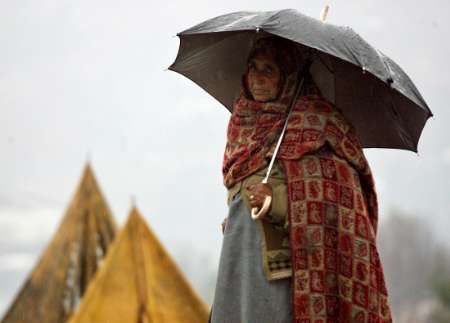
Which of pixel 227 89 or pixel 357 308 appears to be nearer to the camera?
pixel 357 308

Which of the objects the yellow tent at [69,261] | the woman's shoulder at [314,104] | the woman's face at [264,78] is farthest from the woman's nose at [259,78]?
A: the yellow tent at [69,261]

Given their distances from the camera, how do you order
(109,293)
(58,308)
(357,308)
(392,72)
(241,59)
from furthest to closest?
(58,308), (109,293), (241,59), (392,72), (357,308)

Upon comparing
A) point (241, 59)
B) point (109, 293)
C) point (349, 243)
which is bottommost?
point (349, 243)

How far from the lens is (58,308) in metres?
12.1

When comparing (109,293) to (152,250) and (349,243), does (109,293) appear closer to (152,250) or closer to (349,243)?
(152,250)

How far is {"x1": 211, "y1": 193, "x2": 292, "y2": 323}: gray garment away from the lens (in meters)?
3.98

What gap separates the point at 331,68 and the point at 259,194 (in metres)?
0.76

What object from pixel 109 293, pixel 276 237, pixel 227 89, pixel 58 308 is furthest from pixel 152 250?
pixel 276 237

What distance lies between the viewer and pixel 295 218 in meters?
4.00

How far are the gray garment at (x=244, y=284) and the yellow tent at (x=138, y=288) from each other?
546cm

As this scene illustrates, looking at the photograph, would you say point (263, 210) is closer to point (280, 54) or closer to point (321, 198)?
point (321, 198)

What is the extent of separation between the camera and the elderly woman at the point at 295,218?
3.97 meters

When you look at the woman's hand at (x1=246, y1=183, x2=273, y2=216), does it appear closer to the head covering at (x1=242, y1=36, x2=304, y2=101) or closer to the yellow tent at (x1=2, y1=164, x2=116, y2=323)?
the head covering at (x1=242, y1=36, x2=304, y2=101)

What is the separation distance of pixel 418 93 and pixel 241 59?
845 mm
